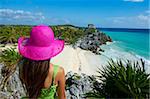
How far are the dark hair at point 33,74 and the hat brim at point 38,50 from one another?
1.1 inches

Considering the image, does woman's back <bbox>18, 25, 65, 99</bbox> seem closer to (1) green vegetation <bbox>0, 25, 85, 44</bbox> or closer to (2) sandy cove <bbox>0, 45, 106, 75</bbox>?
(2) sandy cove <bbox>0, 45, 106, 75</bbox>

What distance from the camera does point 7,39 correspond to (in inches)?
647

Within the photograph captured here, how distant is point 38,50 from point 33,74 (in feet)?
0.35

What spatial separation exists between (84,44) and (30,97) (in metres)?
15.0

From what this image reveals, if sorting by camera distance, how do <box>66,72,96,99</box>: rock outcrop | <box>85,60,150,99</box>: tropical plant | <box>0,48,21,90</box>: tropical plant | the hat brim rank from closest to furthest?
the hat brim < <box>85,60,150,99</box>: tropical plant < <box>66,72,96,99</box>: rock outcrop < <box>0,48,21,90</box>: tropical plant

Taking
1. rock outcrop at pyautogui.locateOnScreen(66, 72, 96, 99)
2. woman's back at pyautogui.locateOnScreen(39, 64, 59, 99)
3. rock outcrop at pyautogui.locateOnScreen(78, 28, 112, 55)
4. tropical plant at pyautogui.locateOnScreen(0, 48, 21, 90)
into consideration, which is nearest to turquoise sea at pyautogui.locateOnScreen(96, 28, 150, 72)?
rock outcrop at pyautogui.locateOnScreen(78, 28, 112, 55)

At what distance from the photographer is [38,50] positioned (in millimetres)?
1767

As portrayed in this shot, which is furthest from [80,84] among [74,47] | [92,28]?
[92,28]

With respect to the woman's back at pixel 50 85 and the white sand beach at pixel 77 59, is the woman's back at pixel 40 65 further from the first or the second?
the white sand beach at pixel 77 59

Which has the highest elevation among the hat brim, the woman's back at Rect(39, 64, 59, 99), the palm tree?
the palm tree

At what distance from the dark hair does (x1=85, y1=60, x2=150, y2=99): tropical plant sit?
3.52 m

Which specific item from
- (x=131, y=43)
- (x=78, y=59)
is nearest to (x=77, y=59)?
(x=78, y=59)

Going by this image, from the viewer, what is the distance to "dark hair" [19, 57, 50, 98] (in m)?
1.76

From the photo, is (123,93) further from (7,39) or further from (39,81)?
(7,39)
